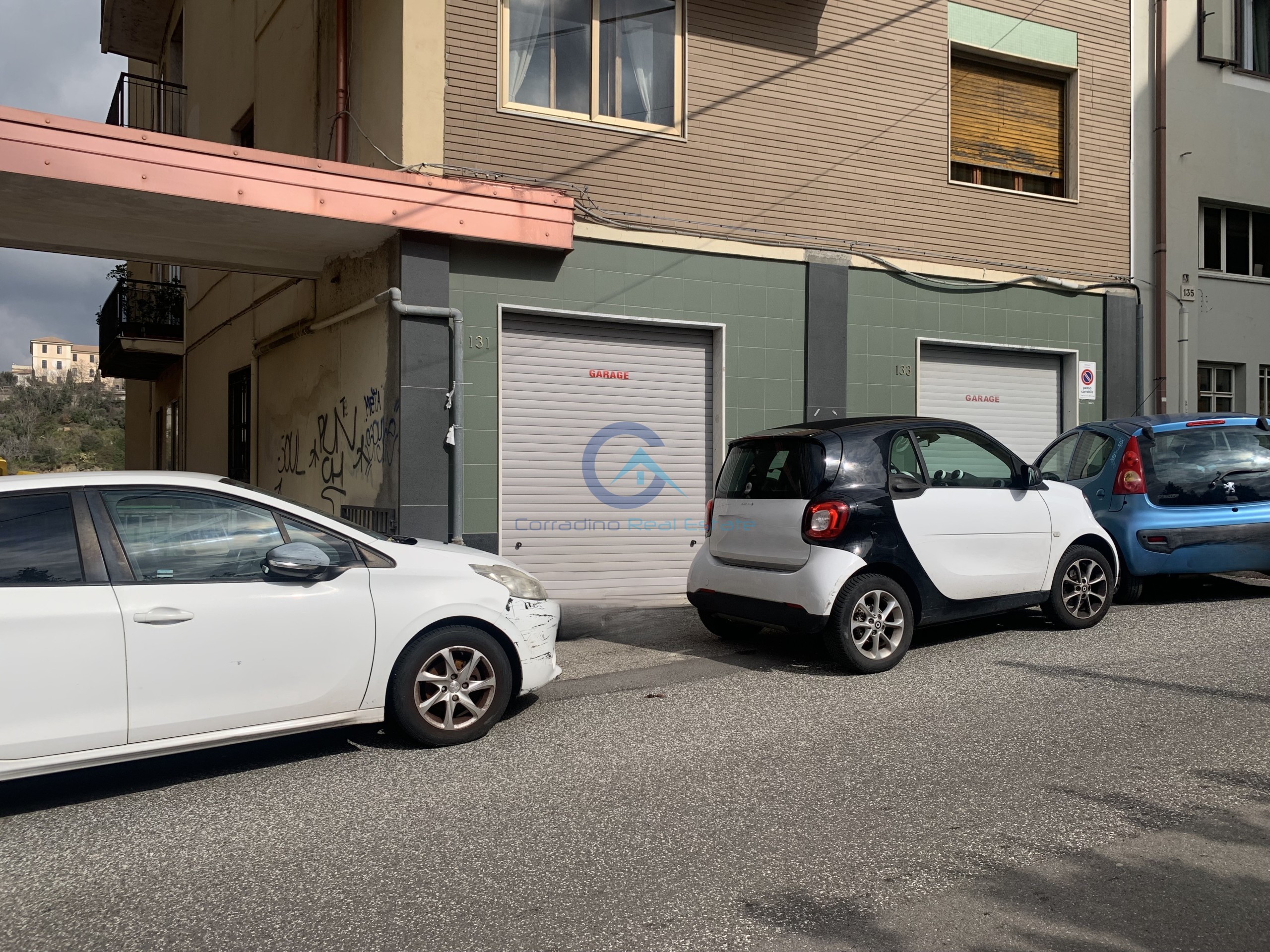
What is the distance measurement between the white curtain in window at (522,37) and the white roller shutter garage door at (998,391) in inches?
233

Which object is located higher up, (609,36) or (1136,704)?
(609,36)

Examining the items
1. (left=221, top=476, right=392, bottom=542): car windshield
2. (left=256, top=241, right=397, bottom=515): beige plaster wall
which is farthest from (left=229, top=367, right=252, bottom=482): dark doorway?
(left=221, top=476, right=392, bottom=542): car windshield

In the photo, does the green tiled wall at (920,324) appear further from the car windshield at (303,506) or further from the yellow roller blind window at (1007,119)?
the car windshield at (303,506)

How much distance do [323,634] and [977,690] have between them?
384cm

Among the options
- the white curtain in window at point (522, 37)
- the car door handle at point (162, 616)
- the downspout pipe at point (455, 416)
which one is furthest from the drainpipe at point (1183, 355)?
the car door handle at point (162, 616)

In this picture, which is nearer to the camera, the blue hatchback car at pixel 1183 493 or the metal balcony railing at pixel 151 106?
the blue hatchback car at pixel 1183 493

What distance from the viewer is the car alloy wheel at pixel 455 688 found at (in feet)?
17.4

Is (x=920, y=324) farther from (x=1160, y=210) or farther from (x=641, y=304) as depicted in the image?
(x=1160, y=210)

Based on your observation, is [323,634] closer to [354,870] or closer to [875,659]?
[354,870]

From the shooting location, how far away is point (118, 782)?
5.01 metres

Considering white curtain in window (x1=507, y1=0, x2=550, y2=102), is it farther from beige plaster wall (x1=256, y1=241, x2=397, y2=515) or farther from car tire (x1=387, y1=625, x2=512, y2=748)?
car tire (x1=387, y1=625, x2=512, y2=748)

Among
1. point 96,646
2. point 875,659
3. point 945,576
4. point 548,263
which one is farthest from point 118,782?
point 548,263

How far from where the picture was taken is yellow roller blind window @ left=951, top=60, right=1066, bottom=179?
13305mm

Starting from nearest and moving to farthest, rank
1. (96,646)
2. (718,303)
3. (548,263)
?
(96,646), (548,263), (718,303)
